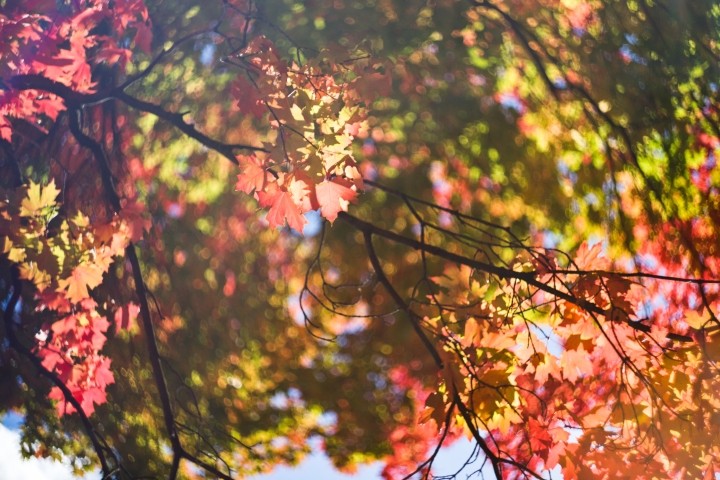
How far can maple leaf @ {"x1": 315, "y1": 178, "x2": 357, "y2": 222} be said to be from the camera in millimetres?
858

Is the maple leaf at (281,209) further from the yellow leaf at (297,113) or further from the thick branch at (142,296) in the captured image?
the thick branch at (142,296)

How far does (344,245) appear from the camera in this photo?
0.86 metres

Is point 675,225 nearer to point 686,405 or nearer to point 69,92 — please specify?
point 686,405

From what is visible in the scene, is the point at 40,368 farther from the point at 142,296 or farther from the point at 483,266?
the point at 483,266

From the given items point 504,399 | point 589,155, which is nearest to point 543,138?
point 589,155

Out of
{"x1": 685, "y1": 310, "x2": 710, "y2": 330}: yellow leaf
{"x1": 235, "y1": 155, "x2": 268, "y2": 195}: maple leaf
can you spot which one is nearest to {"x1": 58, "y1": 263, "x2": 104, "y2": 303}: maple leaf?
{"x1": 235, "y1": 155, "x2": 268, "y2": 195}: maple leaf

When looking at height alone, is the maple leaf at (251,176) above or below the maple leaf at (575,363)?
above

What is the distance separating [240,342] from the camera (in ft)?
2.81

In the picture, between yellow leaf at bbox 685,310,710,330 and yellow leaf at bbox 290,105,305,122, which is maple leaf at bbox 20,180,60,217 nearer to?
yellow leaf at bbox 290,105,305,122

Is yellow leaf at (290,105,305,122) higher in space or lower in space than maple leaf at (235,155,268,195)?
higher

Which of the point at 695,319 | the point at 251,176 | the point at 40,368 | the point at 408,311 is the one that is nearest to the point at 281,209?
the point at 251,176

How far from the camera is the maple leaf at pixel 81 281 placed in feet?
A: 3.02

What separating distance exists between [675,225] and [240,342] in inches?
27.9

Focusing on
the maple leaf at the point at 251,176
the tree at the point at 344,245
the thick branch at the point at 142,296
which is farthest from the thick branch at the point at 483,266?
the thick branch at the point at 142,296
